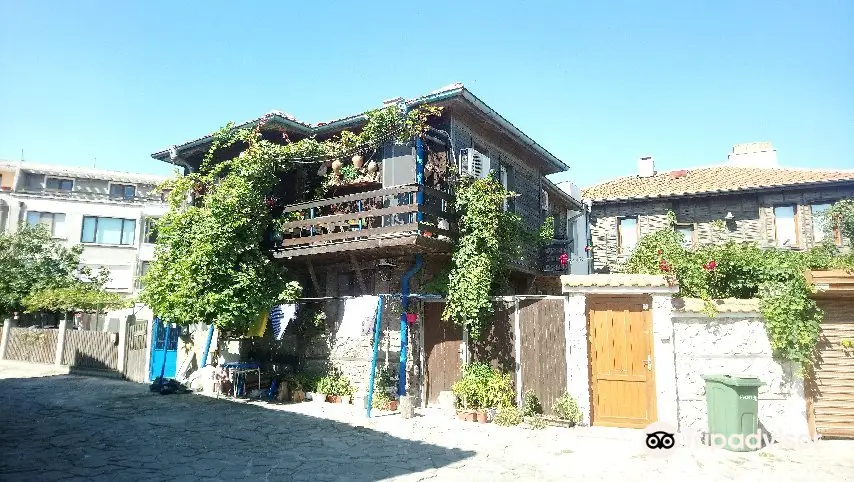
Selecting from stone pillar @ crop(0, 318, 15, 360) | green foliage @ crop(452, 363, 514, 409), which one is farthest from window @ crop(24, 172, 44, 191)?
green foliage @ crop(452, 363, 514, 409)

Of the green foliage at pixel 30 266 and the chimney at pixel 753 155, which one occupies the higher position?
the chimney at pixel 753 155

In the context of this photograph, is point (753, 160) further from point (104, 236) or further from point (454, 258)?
point (104, 236)

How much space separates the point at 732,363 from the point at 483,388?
4.94 meters

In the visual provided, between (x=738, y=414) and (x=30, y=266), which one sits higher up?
(x=30, y=266)

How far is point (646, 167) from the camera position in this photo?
2728 cm

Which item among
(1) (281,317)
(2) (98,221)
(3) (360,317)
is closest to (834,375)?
(3) (360,317)

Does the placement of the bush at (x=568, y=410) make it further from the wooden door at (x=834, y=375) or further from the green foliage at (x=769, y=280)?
the wooden door at (x=834, y=375)

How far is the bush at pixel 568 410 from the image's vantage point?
10359 millimetres

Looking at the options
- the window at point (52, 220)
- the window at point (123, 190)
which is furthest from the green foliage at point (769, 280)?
the window at point (123, 190)

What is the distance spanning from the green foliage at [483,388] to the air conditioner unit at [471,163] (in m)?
5.17

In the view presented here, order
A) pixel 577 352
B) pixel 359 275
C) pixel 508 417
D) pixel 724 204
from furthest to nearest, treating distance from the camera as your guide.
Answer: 1. pixel 724 204
2. pixel 359 275
3. pixel 508 417
4. pixel 577 352

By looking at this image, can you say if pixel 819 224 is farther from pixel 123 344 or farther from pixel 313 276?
pixel 123 344

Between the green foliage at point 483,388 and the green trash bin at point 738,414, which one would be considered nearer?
the green trash bin at point 738,414

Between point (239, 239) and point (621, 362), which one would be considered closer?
point (621, 362)
